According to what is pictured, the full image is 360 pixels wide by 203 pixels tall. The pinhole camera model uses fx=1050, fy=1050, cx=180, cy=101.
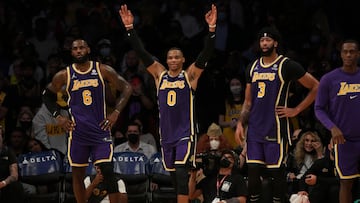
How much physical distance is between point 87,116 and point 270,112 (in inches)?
89.3

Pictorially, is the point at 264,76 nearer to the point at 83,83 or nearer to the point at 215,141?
the point at 83,83

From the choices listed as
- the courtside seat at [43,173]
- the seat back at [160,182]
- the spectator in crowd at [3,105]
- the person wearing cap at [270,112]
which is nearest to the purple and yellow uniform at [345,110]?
the person wearing cap at [270,112]

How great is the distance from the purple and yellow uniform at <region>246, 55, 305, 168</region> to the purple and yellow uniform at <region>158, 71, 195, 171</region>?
2.62 ft

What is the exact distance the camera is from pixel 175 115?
12.7m

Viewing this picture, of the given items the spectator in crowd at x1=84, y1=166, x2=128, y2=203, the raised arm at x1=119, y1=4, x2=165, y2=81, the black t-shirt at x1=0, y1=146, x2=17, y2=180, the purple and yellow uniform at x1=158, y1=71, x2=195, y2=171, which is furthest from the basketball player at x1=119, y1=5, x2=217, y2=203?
the black t-shirt at x1=0, y1=146, x2=17, y2=180

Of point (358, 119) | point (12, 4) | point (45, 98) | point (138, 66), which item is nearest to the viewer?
point (358, 119)

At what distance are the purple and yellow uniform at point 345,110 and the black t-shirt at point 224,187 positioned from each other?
2.01m

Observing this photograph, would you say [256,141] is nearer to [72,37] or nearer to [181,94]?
[181,94]

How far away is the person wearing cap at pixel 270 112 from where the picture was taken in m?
Result: 12.3

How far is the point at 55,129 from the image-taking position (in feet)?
54.0

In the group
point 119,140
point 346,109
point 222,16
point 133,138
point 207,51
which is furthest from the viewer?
point 222,16

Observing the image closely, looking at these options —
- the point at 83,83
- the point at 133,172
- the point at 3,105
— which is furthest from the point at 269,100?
the point at 3,105

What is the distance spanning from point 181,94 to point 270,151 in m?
1.29

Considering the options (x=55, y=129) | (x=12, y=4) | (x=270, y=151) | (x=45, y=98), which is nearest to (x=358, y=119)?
(x=270, y=151)
